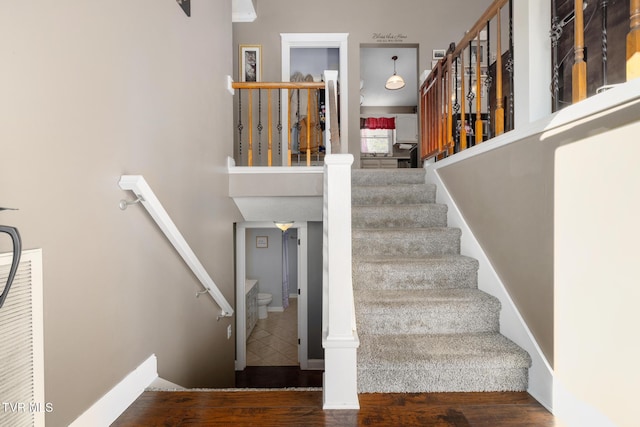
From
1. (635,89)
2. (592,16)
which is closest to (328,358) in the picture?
(635,89)

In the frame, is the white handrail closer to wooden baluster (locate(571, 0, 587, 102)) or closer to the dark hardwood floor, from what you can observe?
the dark hardwood floor

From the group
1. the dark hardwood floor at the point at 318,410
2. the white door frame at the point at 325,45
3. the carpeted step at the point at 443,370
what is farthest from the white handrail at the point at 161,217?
the white door frame at the point at 325,45

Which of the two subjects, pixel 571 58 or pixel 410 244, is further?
pixel 410 244

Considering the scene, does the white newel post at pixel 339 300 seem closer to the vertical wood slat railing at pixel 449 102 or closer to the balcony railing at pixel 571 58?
the balcony railing at pixel 571 58

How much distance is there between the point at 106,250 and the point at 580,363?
1916 millimetres

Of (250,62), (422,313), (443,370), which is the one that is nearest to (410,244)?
(422,313)

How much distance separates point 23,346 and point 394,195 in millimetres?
2640

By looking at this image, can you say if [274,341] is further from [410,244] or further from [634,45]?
[634,45]

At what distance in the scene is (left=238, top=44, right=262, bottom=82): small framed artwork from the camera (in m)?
4.64

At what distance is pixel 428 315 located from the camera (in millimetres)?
1926

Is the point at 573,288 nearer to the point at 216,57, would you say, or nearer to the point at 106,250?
the point at 106,250

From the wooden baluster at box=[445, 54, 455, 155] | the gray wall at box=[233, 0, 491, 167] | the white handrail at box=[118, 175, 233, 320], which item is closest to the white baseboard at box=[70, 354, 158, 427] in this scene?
the white handrail at box=[118, 175, 233, 320]

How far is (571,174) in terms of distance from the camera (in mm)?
1381

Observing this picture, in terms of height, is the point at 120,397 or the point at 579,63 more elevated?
the point at 579,63
